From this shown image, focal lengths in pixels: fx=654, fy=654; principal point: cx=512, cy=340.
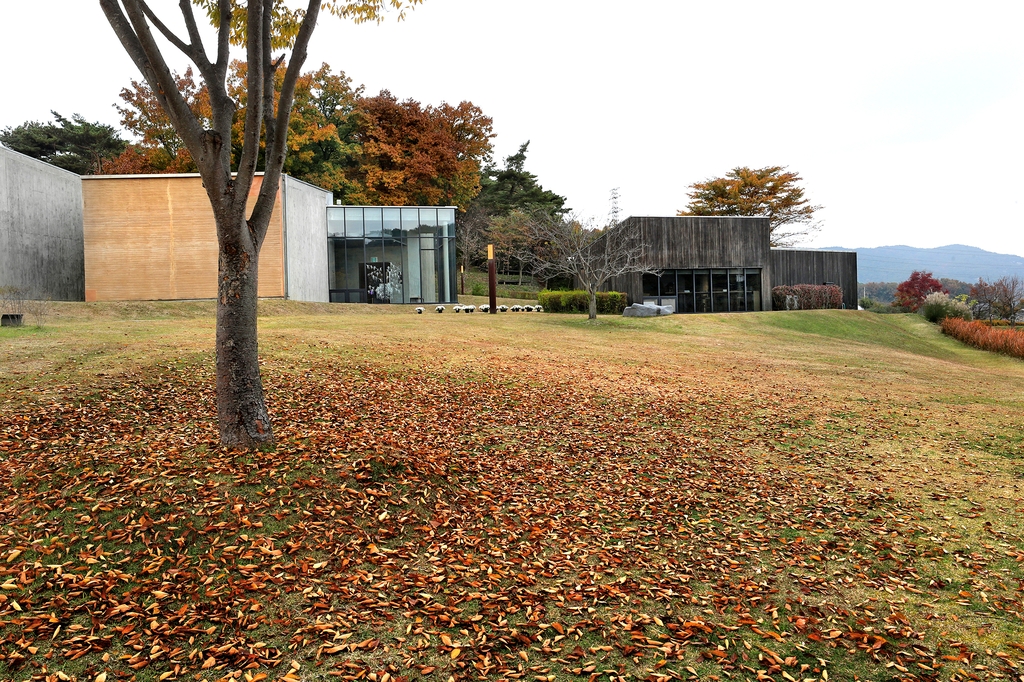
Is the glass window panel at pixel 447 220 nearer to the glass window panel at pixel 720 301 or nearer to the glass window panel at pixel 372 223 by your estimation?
the glass window panel at pixel 372 223

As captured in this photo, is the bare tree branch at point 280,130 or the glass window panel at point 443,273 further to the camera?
the glass window panel at point 443,273

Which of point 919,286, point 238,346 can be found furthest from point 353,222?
point 919,286

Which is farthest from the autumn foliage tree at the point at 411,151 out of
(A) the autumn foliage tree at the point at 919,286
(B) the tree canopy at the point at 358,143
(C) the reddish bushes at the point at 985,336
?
(A) the autumn foliage tree at the point at 919,286

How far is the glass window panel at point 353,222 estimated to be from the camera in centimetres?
2956

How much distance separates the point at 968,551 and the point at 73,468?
7674mm

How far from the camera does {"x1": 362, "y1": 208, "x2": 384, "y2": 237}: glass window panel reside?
29641mm

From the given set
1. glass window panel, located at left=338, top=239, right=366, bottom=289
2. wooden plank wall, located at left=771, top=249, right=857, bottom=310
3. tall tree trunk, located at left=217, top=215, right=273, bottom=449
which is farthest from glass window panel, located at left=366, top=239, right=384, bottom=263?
tall tree trunk, located at left=217, top=215, right=273, bottom=449

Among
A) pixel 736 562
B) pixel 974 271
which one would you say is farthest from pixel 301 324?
pixel 974 271

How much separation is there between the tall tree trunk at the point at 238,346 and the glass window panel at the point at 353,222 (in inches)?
946

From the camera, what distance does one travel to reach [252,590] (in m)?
4.39

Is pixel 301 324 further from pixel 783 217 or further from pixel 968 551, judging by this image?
pixel 783 217

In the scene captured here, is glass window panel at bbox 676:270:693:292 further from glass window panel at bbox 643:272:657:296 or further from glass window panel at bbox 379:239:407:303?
glass window panel at bbox 379:239:407:303

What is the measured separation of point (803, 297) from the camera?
33.2 meters

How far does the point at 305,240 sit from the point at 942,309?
92.5ft
